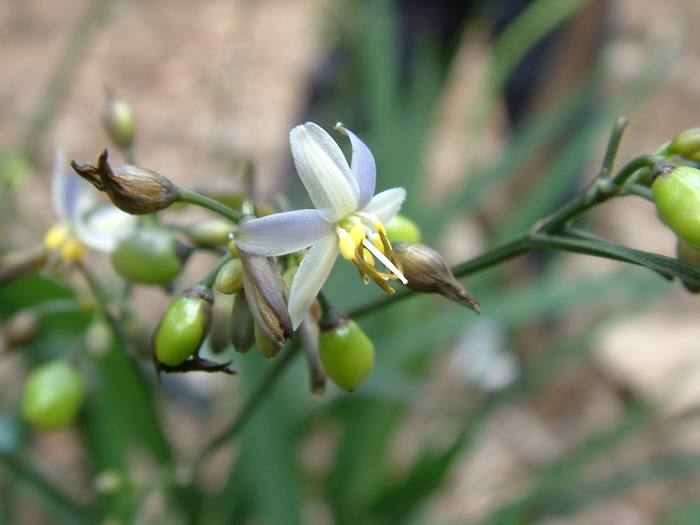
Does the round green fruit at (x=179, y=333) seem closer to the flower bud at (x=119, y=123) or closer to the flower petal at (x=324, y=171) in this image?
the flower petal at (x=324, y=171)

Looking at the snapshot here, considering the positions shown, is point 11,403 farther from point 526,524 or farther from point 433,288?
point 433,288

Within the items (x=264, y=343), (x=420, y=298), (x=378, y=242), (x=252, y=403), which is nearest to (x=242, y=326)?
(x=264, y=343)

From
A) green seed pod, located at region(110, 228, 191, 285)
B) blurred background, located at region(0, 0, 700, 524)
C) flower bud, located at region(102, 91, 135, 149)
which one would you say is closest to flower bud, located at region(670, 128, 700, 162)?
blurred background, located at region(0, 0, 700, 524)

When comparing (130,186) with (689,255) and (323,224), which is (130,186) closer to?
(323,224)

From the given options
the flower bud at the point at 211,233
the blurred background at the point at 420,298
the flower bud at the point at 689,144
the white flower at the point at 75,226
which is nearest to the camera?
the flower bud at the point at 689,144

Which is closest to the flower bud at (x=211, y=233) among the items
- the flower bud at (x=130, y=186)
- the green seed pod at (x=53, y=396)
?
the flower bud at (x=130, y=186)

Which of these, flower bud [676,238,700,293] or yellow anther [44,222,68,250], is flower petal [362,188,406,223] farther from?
yellow anther [44,222,68,250]

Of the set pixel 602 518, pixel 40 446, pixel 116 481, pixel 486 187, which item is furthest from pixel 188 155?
pixel 116 481
